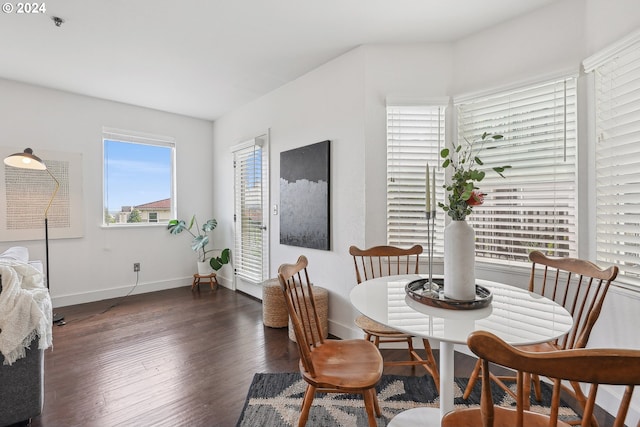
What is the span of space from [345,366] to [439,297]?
566mm

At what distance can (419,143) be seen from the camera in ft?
8.67

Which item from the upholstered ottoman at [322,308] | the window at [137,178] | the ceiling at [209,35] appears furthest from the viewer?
the window at [137,178]

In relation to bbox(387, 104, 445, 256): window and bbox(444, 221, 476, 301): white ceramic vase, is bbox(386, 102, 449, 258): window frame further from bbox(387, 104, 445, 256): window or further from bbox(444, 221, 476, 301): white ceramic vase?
bbox(444, 221, 476, 301): white ceramic vase

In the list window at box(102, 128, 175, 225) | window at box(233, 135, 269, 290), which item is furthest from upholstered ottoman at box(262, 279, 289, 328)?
window at box(102, 128, 175, 225)

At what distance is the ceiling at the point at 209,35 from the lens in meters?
2.20

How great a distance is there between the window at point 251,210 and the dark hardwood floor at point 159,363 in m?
0.59

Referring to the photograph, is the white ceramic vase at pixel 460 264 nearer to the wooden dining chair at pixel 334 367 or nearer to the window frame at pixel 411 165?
the wooden dining chair at pixel 334 367

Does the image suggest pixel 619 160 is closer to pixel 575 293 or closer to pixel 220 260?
pixel 575 293

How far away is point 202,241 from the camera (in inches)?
176

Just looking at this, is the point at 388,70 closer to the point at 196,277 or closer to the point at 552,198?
the point at 552,198

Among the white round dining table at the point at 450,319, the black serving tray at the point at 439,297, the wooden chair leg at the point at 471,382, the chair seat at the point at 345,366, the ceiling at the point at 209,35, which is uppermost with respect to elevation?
the ceiling at the point at 209,35

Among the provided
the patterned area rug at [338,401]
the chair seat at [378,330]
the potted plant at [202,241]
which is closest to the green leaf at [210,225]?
the potted plant at [202,241]

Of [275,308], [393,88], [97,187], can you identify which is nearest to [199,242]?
[97,187]

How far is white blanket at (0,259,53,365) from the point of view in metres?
1.57
